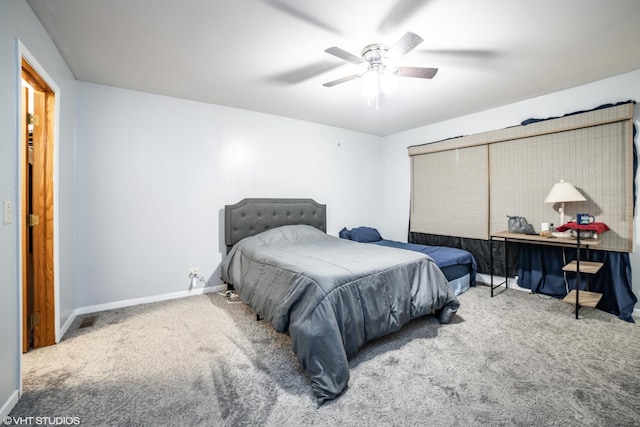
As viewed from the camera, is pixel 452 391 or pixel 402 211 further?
pixel 402 211

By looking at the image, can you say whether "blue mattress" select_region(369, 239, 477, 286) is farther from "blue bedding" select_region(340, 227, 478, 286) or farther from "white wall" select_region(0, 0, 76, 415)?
"white wall" select_region(0, 0, 76, 415)

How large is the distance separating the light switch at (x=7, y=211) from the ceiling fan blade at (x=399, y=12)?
2498 millimetres

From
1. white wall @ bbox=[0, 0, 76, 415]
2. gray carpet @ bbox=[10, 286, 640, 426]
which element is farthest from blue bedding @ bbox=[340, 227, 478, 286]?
white wall @ bbox=[0, 0, 76, 415]

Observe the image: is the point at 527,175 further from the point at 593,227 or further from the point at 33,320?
the point at 33,320

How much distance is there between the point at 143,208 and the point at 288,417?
270cm

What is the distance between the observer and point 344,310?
190 cm

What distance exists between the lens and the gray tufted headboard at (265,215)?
139 inches

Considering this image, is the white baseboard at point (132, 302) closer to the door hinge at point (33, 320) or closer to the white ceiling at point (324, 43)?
the door hinge at point (33, 320)

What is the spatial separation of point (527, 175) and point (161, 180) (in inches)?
173

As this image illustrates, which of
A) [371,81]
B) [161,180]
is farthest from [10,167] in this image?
[371,81]

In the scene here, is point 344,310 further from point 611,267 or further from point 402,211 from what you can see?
point 402,211

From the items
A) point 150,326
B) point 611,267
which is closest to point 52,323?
point 150,326

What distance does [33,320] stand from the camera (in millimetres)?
2152
